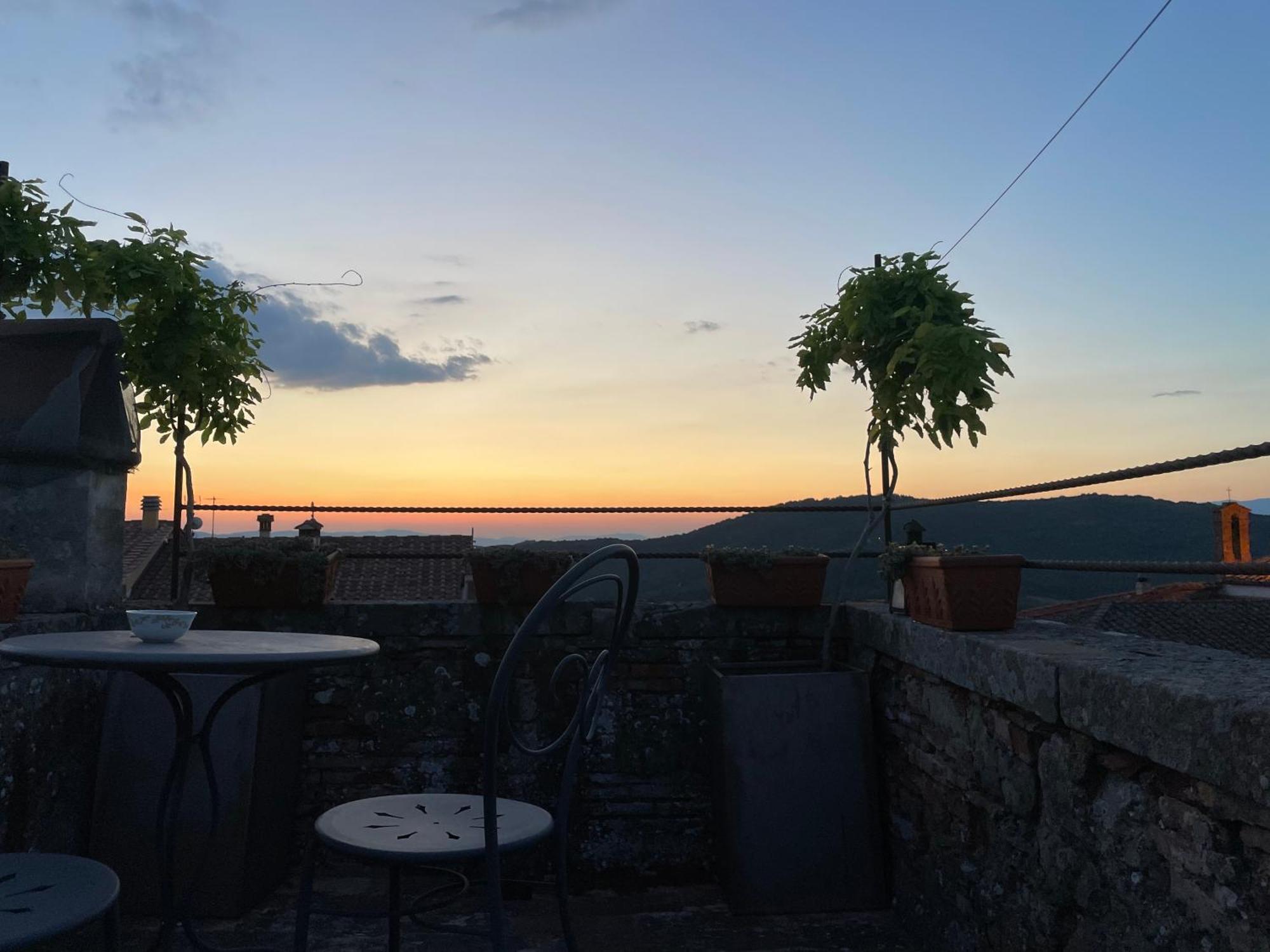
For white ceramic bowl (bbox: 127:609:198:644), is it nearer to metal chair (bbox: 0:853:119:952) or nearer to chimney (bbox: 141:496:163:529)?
metal chair (bbox: 0:853:119:952)

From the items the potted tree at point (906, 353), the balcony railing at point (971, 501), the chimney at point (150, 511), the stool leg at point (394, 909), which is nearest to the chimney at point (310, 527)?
the balcony railing at point (971, 501)

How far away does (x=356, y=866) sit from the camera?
3.21 m

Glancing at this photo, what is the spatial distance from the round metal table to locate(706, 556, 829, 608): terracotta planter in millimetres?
1623

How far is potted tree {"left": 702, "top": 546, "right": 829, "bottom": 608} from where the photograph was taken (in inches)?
131

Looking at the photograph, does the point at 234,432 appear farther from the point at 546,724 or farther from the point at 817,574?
the point at 817,574

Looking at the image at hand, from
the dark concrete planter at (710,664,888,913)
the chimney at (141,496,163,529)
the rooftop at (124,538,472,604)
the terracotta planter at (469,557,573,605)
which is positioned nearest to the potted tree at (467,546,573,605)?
the terracotta planter at (469,557,573,605)

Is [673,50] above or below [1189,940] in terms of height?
above

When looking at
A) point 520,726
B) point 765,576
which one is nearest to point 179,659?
point 520,726

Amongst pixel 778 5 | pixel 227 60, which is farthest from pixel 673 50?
pixel 227 60

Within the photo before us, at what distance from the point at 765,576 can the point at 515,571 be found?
0.92 m

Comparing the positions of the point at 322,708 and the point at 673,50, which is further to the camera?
the point at 673,50

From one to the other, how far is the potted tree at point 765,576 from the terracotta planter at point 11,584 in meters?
2.15

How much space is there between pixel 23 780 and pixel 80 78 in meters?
2.30

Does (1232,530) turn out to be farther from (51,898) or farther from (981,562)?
(51,898)
